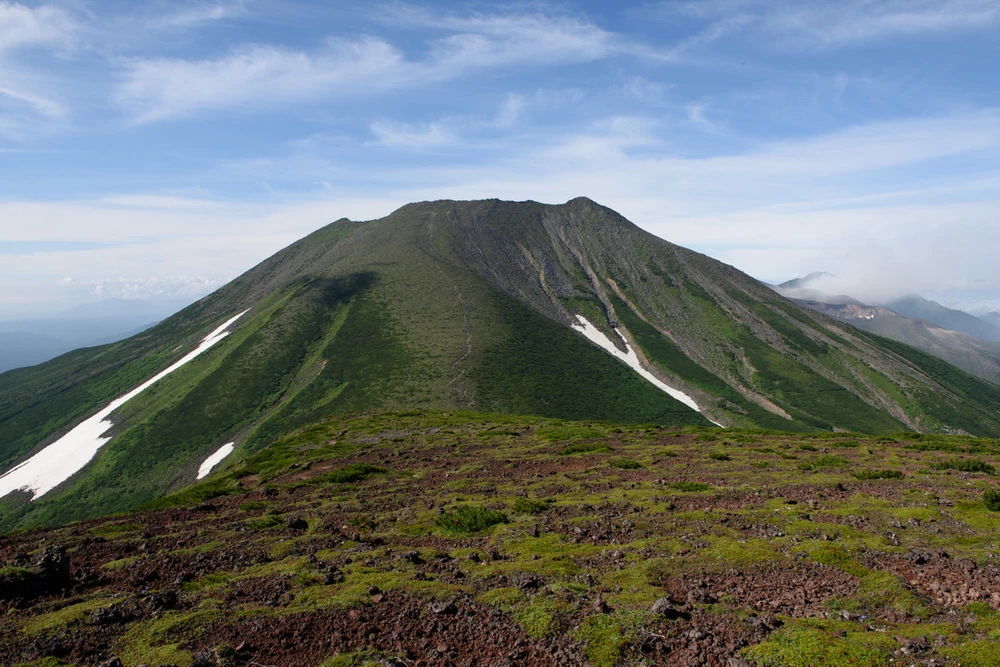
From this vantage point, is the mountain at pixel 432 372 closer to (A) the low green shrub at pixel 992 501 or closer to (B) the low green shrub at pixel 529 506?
(B) the low green shrub at pixel 529 506

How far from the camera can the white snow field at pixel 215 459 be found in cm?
8925

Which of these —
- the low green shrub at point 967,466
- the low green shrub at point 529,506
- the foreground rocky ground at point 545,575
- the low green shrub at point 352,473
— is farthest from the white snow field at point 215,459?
the low green shrub at point 967,466

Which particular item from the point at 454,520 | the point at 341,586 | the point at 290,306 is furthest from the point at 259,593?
the point at 290,306

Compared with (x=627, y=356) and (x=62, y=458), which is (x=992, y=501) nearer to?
(x=62, y=458)

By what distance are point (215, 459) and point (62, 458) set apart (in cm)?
3640

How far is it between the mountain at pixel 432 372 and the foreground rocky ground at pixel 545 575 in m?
76.3

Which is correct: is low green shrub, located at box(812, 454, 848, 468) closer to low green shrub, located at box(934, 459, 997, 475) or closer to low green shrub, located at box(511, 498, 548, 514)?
low green shrub, located at box(934, 459, 997, 475)

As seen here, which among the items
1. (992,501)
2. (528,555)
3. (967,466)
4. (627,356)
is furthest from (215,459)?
(627,356)

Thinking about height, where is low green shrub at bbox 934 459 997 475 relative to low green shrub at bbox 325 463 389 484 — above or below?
above

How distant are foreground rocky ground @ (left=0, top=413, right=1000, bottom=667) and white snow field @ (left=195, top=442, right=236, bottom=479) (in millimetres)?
67036

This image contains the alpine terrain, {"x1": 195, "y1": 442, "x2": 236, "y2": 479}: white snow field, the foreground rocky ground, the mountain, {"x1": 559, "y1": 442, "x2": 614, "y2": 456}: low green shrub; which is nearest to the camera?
the foreground rocky ground

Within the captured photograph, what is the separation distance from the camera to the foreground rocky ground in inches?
485

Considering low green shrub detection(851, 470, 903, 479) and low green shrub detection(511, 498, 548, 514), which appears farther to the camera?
low green shrub detection(851, 470, 903, 479)

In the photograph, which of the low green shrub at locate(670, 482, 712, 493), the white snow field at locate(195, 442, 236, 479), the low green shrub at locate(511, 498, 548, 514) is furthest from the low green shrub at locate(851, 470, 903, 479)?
the white snow field at locate(195, 442, 236, 479)
